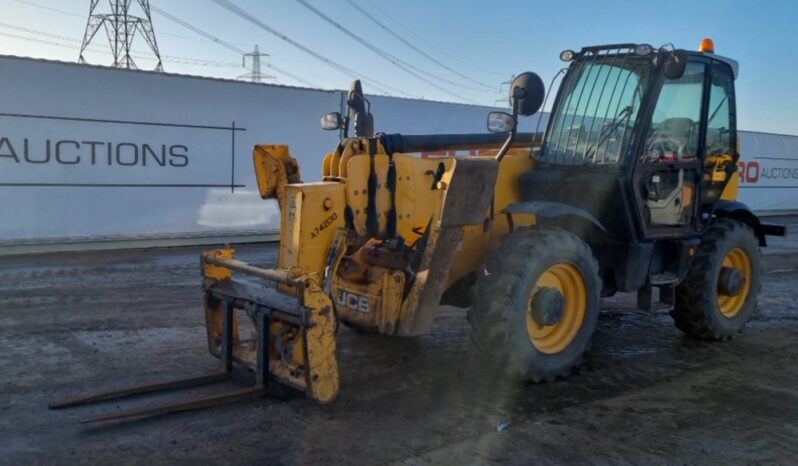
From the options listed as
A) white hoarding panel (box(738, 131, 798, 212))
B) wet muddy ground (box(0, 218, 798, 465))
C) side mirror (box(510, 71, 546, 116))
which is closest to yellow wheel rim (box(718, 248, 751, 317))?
wet muddy ground (box(0, 218, 798, 465))

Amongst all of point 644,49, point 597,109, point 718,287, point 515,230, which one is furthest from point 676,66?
point 718,287

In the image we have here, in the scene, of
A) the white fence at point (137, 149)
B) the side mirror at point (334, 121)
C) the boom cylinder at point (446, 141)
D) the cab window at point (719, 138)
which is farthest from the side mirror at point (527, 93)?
the white fence at point (137, 149)

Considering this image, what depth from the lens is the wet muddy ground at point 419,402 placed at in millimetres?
3998

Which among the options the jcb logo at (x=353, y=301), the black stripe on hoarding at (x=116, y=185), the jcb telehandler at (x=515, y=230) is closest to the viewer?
the jcb telehandler at (x=515, y=230)

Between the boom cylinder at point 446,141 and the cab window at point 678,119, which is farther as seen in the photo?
the cab window at point 678,119

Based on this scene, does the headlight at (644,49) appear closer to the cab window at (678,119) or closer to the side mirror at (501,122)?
the cab window at (678,119)

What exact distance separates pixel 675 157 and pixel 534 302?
2089mm

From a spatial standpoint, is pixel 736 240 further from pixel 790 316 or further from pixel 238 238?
pixel 238 238

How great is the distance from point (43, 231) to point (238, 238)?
3250 millimetres

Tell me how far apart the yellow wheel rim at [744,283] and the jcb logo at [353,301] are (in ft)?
11.6

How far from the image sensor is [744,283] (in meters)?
6.79

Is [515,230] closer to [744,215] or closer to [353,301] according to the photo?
[353,301]

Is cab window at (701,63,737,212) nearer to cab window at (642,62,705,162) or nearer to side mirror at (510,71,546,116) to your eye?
cab window at (642,62,705,162)

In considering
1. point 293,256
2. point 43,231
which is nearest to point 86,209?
point 43,231
